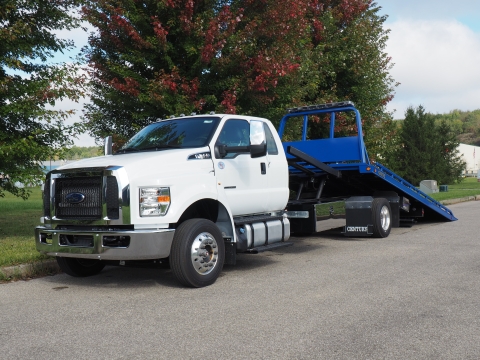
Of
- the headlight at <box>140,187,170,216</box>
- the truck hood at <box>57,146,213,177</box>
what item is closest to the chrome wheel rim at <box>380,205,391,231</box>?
the truck hood at <box>57,146,213,177</box>

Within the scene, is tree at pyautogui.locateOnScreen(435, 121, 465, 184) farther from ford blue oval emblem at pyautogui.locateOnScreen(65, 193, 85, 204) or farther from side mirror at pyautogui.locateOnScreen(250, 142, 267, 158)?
ford blue oval emblem at pyautogui.locateOnScreen(65, 193, 85, 204)

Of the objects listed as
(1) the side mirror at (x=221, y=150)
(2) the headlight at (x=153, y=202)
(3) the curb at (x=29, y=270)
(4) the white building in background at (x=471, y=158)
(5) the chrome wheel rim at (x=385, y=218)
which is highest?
(4) the white building in background at (x=471, y=158)

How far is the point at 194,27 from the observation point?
11.5m

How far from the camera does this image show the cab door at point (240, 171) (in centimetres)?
772

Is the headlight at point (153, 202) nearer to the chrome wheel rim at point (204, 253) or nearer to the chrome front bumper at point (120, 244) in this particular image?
the chrome front bumper at point (120, 244)

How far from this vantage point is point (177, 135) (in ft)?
26.5

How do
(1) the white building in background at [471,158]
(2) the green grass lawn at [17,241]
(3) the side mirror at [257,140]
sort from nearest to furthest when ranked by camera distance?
(3) the side mirror at [257,140]
(2) the green grass lawn at [17,241]
(1) the white building in background at [471,158]

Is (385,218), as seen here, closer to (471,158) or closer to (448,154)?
(448,154)

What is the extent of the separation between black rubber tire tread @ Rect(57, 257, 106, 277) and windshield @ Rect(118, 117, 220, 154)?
5.30 ft

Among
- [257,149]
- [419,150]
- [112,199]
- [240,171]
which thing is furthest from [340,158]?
[419,150]

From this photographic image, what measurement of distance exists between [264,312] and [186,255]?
4.73 ft

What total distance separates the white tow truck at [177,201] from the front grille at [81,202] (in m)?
0.01

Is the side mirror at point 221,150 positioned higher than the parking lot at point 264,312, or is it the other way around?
the side mirror at point 221,150

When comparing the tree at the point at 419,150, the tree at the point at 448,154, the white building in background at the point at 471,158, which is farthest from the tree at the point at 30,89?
the white building in background at the point at 471,158
